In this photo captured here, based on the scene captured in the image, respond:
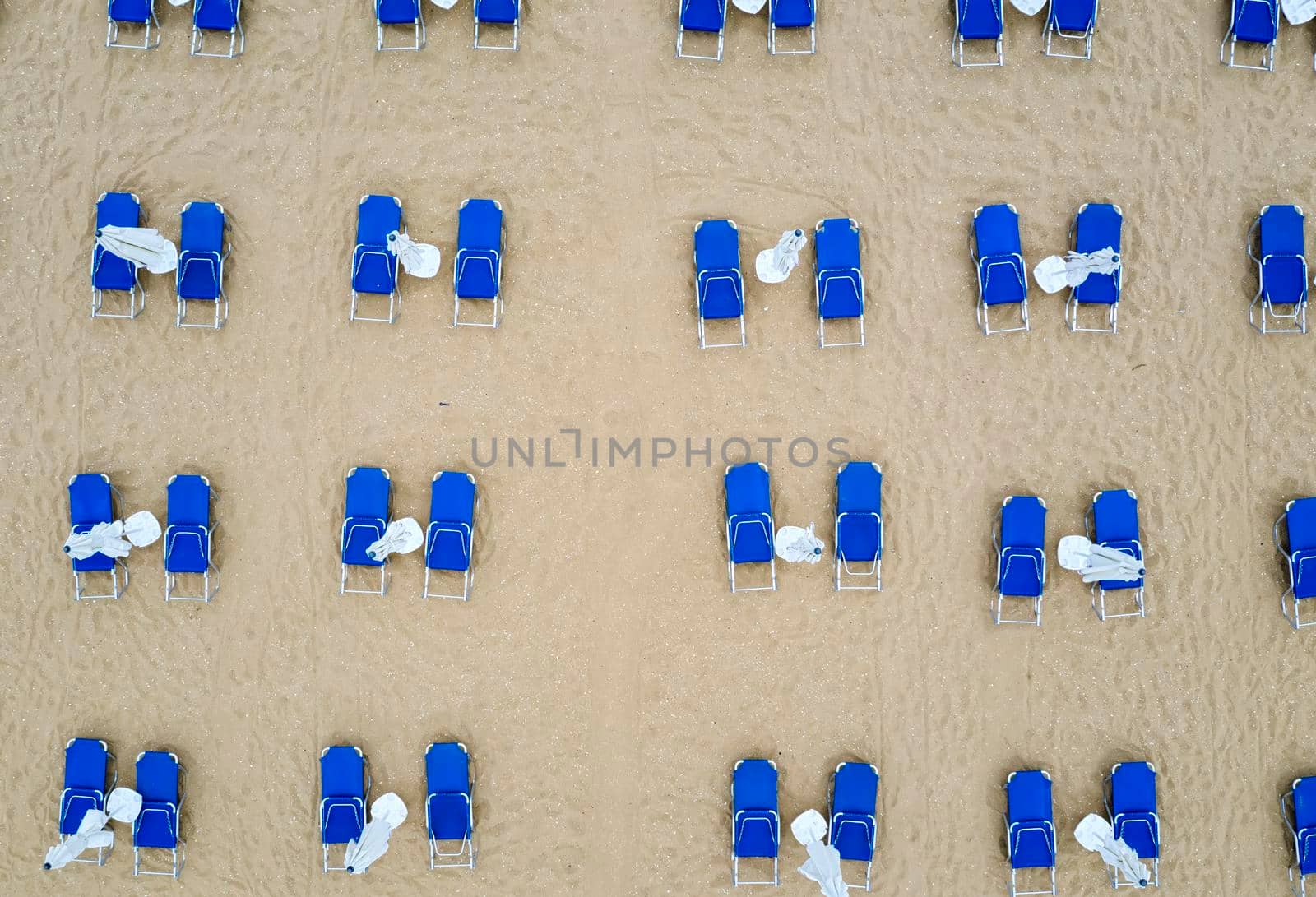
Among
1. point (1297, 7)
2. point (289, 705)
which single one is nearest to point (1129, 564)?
point (1297, 7)

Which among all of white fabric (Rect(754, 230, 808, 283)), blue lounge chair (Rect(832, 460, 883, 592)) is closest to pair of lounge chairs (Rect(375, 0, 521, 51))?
white fabric (Rect(754, 230, 808, 283))

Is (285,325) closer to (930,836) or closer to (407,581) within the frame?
(407,581)

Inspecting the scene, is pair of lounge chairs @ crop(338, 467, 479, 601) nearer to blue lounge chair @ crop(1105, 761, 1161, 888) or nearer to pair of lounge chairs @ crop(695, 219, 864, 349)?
pair of lounge chairs @ crop(695, 219, 864, 349)

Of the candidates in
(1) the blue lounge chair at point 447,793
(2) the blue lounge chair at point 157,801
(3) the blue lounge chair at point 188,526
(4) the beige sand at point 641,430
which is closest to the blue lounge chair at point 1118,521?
(4) the beige sand at point 641,430

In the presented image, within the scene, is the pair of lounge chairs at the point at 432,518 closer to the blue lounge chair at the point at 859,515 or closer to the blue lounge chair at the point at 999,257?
the blue lounge chair at the point at 859,515

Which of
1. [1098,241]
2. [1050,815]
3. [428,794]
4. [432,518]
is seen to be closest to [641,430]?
[432,518]

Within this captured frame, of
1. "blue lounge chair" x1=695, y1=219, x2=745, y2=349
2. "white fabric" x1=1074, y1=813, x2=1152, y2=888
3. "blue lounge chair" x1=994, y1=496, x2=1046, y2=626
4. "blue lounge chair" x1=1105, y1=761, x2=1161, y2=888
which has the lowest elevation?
"white fabric" x1=1074, y1=813, x2=1152, y2=888
